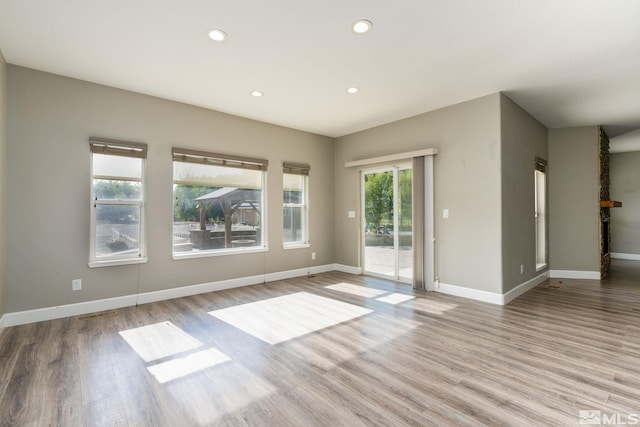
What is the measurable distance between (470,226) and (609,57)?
238 centimetres

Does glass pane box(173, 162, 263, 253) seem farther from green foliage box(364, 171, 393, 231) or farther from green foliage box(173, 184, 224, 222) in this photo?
green foliage box(364, 171, 393, 231)

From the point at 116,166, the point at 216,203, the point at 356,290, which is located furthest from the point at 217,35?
the point at 356,290

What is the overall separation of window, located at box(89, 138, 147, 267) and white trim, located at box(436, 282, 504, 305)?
4.44 metres

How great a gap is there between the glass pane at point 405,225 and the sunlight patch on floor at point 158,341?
3.68 m

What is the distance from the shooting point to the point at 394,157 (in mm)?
5336

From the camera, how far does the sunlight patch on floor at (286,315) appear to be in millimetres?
3268

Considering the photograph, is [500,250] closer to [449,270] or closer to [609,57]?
[449,270]

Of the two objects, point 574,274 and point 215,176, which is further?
point 574,274

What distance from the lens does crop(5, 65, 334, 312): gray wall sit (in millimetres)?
3432

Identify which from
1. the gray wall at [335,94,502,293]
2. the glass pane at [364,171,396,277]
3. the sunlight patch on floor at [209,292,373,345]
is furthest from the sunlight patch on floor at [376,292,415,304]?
the glass pane at [364,171,396,277]

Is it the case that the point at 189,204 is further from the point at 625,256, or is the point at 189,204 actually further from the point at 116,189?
the point at 625,256

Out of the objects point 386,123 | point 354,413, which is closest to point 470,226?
point 386,123

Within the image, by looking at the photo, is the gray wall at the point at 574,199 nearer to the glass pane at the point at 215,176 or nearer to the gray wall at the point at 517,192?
the gray wall at the point at 517,192

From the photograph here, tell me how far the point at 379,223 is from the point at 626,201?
7.47 meters
